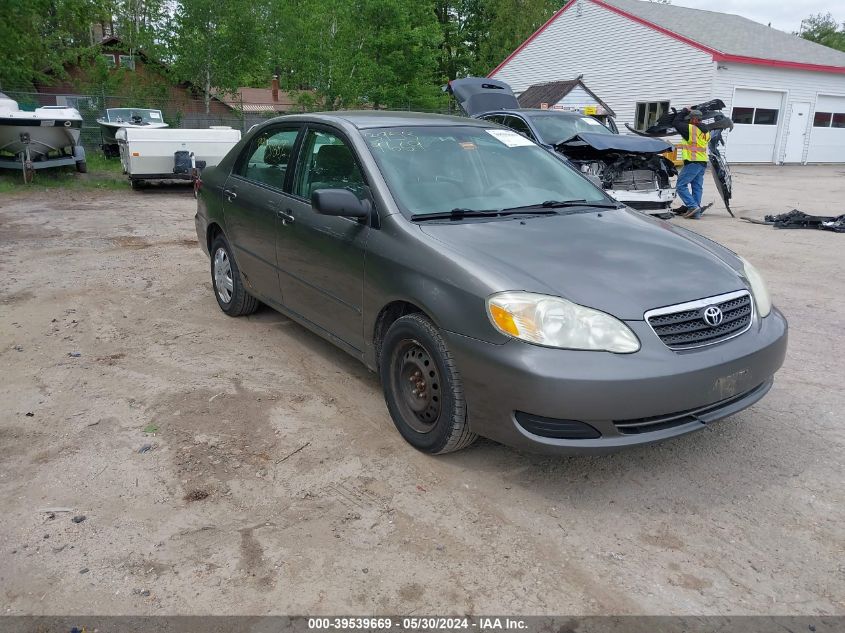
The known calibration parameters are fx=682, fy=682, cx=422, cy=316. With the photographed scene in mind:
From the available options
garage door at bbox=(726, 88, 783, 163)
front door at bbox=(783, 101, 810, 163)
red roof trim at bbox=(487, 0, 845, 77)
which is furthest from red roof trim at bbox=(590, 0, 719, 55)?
front door at bbox=(783, 101, 810, 163)

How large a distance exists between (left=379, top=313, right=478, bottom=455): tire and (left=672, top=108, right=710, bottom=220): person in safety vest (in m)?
9.37

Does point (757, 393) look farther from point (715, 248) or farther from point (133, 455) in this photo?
point (133, 455)

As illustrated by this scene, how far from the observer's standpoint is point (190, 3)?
2488 cm

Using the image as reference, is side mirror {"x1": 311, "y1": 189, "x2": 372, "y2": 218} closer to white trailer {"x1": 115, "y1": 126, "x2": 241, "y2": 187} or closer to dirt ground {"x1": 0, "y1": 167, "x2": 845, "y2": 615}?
dirt ground {"x1": 0, "y1": 167, "x2": 845, "y2": 615}

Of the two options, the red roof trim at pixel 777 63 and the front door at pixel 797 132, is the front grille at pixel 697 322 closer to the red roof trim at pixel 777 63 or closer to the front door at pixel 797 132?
the red roof trim at pixel 777 63

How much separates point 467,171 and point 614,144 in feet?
22.6

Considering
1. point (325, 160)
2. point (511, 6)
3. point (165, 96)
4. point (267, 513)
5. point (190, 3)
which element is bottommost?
point (267, 513)

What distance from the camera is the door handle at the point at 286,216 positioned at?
445cm

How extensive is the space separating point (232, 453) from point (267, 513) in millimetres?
619

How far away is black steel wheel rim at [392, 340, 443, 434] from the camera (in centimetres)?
336

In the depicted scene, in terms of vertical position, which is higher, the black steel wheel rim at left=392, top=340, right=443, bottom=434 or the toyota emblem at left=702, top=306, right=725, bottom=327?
the toyota emblem at left=702, top=306, right=725, bottom=327

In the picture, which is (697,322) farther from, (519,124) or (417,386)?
(519,124)

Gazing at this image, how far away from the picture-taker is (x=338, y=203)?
11.9ft

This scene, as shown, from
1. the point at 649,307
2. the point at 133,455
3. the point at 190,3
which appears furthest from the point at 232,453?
the point at 190,3
